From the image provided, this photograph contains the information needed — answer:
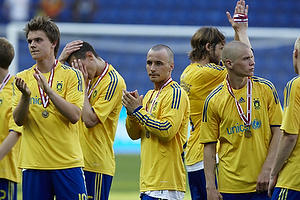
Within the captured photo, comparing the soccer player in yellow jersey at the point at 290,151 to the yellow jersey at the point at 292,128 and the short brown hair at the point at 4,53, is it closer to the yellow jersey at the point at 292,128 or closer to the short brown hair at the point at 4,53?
the yellow jersey at the point at 292,128

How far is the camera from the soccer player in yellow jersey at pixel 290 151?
4074 mm

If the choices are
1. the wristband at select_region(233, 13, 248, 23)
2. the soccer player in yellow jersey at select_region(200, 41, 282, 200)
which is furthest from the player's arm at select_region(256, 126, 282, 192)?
the wristband at select_region(233, 13, 248, 23)

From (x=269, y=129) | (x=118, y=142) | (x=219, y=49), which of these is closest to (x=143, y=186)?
(x=269, y=129)

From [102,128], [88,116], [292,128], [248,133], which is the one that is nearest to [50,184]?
[88,116]

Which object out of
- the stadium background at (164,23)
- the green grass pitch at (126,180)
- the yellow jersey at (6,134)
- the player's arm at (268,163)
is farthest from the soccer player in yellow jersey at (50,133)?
the stadium background at (164,23)

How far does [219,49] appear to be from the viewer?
5.99m

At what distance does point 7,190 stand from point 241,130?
2.58 metres

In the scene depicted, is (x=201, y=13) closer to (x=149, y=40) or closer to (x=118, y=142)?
(x=149, y=40)

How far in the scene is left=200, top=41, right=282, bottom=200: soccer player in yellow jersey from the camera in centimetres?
450

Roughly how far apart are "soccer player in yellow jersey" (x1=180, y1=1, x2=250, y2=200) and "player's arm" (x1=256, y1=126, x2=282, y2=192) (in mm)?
1211

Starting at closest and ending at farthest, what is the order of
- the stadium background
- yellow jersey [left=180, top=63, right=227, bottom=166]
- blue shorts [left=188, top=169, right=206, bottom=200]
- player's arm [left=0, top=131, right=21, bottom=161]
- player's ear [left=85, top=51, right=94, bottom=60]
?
player's arm [left=0, top=131, right=21, bottom=161], player's ear [left=85, top=51, right=94, bottom=60], blue shorts [left=188, top=169, right=206, bottom=200], yellow jersey [left=180, top=63, right=227, bottom=166], the stadium background

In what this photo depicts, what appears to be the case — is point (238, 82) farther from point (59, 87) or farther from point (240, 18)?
point (59, 87)

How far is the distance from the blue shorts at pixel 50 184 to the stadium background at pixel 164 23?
13.0 metres

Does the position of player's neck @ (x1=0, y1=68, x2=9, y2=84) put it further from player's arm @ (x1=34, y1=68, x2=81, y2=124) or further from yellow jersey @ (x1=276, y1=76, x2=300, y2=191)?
yellow jersey @ (x1=276, y1=76, x2=300, y2=191)
